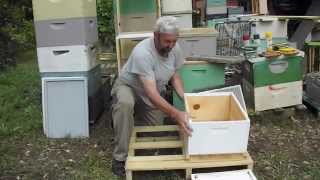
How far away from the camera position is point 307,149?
4.11m

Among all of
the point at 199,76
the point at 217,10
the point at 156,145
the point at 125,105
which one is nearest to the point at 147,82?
the point at 125,105

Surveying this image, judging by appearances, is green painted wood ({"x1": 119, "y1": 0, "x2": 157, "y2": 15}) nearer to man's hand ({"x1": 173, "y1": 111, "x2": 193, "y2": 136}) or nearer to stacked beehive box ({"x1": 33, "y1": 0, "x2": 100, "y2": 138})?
stacked beehive box ({"x1": 33, "y1": 0, "x2": 100, "y2": 138})

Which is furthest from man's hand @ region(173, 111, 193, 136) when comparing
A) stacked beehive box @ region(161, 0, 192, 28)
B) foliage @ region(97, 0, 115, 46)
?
foliage @ region(97, 0, 115, 46)

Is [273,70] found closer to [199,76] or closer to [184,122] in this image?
[199,76]

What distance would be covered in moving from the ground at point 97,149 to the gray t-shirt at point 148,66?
0.70 metres

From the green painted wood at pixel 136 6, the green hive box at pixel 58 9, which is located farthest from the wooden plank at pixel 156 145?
the green painted wood at pixel 136 6

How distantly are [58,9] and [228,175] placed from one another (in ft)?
7.03

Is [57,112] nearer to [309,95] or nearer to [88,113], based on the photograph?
[88,113]

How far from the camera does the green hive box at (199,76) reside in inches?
176

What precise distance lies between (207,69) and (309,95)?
4.37 feet

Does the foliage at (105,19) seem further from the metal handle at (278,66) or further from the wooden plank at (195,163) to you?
the wooden plank at (195,163)

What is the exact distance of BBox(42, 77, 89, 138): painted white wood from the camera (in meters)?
4.41

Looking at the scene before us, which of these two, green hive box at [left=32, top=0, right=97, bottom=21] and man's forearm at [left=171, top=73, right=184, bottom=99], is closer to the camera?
man's forearm at [left=171, top=73, right=184, bottom=99]

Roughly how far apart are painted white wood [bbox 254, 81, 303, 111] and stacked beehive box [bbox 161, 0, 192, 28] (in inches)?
70.4
